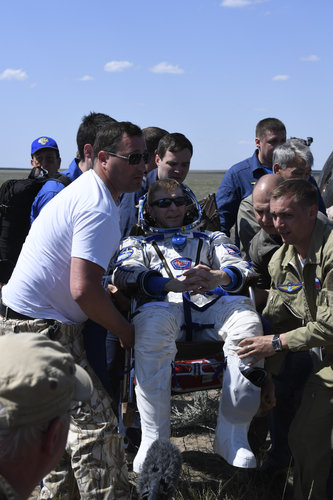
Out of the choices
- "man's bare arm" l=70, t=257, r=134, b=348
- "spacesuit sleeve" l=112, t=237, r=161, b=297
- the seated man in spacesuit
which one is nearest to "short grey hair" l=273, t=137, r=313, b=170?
the seated man in spacesuit

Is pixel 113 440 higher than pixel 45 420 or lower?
lower

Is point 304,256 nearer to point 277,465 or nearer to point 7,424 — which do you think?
point 277,465

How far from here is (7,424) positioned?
71.4 inches

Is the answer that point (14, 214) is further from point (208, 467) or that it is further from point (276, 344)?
point (208, 467)

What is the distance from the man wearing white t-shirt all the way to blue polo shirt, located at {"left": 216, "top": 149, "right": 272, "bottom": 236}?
3145 mm

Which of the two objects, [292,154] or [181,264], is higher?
[292,154]

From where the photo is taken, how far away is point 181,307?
15.1 ft

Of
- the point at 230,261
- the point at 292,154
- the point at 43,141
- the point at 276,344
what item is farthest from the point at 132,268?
the point at 43,141

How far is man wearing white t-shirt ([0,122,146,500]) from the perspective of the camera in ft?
11.6

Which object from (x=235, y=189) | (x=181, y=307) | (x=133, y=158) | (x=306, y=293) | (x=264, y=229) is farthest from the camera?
(x=235, y=189)

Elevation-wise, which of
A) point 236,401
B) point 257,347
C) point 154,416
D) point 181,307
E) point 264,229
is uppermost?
point 264,229

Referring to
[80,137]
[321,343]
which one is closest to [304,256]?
[321,343]

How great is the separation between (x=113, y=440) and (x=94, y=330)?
639mm

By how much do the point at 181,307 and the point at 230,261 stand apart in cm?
51
